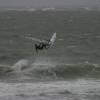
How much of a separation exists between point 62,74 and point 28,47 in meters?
12.0

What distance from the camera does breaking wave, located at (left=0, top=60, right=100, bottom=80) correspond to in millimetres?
25031

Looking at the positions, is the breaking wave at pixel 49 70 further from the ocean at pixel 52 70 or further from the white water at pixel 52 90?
the white water at pixel 52 90

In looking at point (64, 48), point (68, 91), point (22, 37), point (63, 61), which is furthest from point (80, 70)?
point (22, 37)

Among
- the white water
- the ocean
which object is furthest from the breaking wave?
the white water

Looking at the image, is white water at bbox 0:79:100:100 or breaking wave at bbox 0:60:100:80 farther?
breaking wave at bbox 0:60:100:80

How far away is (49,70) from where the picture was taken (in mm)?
26703

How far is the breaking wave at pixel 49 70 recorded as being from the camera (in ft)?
82.1

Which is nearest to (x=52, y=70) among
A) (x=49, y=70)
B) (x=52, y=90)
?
(x=49, y=70)

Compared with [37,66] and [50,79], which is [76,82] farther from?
[37,66]

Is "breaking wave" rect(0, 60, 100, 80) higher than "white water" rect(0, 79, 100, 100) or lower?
lower

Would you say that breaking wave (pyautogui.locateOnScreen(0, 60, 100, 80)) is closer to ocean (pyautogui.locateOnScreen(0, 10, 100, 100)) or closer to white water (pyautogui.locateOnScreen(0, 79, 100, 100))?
ocean (pyautogui.locateOnScreen(0, 10, 100, 100))

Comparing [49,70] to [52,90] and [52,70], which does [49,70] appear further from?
[52,90]

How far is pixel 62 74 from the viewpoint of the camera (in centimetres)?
2588

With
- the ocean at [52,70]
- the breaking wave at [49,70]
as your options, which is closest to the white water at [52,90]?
the ocean at [52,70]
